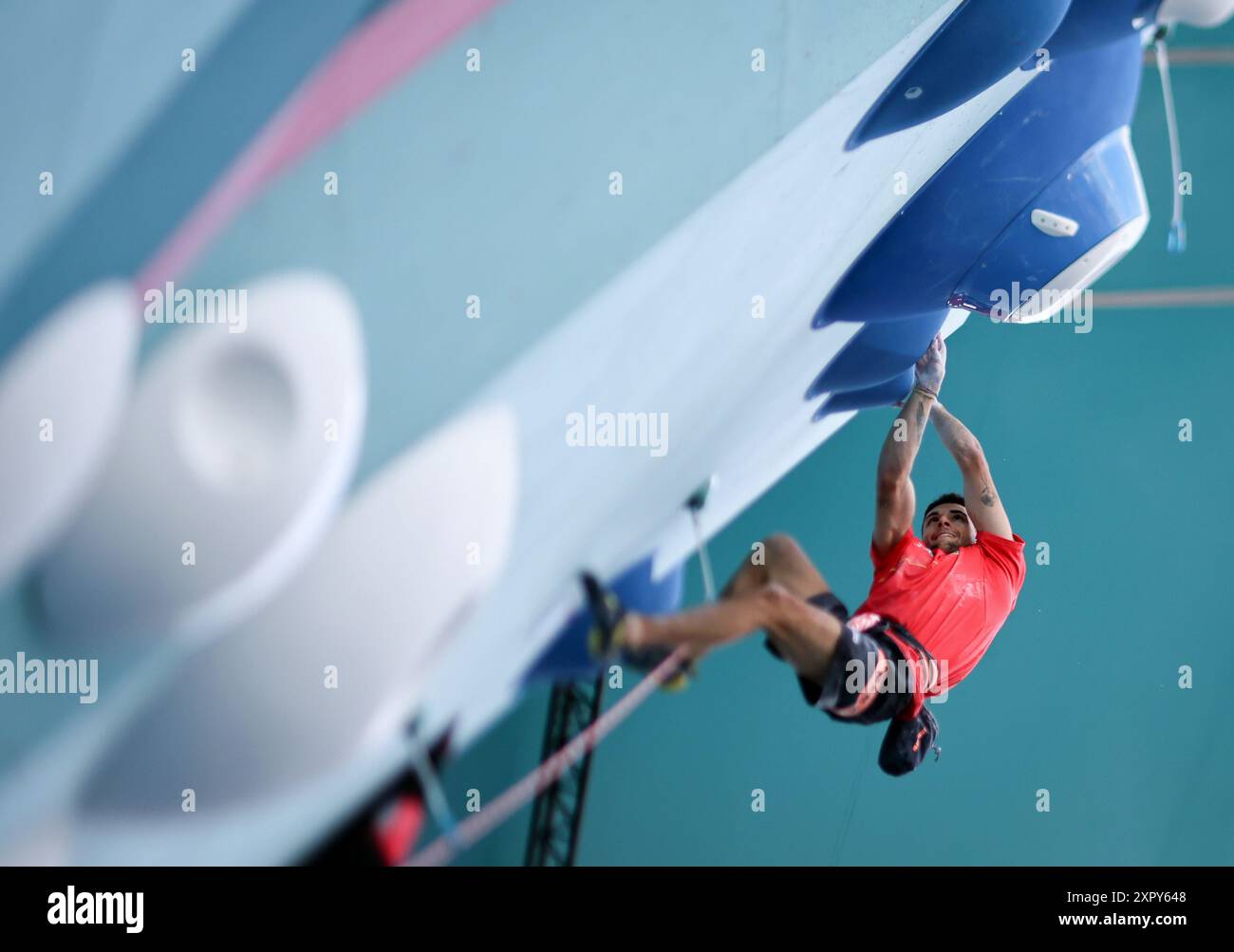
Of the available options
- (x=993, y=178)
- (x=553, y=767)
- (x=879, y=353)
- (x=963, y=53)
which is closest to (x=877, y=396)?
(x=879, y=353)

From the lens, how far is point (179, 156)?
861 millimetres

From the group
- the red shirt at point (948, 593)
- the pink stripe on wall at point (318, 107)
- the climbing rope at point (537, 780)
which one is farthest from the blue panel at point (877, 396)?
the pink stripe on wall at point (318, 107)

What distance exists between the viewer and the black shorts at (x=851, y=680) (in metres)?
2.03

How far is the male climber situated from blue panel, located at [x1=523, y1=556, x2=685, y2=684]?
0.11 metres

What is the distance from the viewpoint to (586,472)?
1.46 meters

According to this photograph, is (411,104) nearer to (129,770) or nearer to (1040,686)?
(129,770)

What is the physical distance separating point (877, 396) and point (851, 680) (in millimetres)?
766

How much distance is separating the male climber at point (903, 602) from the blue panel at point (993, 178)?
450mm

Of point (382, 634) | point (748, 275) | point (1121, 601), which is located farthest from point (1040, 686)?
point (382, 634)

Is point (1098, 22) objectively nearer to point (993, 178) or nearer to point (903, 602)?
point (993, 178)

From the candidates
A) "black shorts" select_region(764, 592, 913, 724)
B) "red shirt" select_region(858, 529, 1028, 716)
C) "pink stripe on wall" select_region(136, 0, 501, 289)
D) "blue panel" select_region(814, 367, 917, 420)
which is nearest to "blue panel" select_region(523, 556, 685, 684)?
"black shorts" select_region(764, 592, 913, 724)

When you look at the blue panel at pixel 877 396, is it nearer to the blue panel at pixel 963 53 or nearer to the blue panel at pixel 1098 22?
the blue panel at pixel 1098 22

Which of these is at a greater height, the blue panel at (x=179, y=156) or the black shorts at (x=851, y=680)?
the blue panel at (x=179, y=156)

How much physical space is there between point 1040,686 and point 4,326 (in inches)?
146
